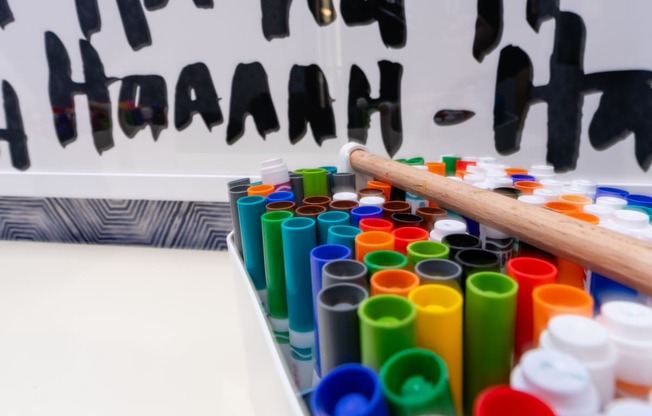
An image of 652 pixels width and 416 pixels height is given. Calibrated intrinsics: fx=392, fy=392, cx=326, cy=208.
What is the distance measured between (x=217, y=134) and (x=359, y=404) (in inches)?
25.1

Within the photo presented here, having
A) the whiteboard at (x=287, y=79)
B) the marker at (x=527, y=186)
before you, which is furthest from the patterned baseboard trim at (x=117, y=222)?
the marker at (x=527, y=186)

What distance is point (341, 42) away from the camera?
25.2 inches

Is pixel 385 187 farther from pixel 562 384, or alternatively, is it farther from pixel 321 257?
pixel 562 384

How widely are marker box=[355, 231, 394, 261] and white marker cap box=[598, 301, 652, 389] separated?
13 cm

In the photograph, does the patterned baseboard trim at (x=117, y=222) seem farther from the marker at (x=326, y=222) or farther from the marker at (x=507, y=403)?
the marker at (x=507, y=403)

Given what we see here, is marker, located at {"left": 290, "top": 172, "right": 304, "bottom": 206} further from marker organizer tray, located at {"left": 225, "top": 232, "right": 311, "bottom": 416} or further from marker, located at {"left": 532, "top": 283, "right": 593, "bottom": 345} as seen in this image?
marker, located at {"left": 532, "top": 283, "right": 593, "bottom": 345}

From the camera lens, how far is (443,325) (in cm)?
19

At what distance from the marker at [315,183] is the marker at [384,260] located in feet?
0.63

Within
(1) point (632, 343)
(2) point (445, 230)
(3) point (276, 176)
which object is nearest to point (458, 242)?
(2) point (445, 230)

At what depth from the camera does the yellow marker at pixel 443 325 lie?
0.64 ft

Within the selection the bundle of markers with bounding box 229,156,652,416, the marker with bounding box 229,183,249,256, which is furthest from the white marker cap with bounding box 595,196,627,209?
the marker with bounding box 229,183,249,256

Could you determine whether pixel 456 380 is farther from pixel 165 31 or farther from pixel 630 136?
pixel 165 31

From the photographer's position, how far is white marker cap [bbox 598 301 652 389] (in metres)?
0.16

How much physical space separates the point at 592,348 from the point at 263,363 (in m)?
0.23
